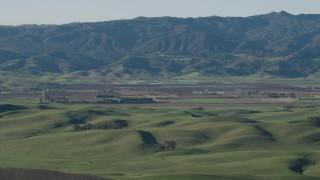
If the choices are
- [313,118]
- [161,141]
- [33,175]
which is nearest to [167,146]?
[161,141]

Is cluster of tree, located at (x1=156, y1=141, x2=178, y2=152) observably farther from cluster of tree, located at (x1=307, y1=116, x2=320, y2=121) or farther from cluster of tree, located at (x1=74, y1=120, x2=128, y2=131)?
cluster of tree, located at (x1=307, y1=116, x2=320, y2=121)

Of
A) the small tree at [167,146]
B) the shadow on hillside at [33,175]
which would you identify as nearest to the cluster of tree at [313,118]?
the small tree at [167,146]

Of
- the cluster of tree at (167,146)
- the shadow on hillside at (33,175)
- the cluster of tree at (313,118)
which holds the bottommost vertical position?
the cluster of tree at (167,146)

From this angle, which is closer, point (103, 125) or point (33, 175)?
point (33, 175)

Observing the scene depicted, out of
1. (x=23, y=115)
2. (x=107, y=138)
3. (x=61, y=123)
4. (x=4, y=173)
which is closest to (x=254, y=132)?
(x=107, y=138)

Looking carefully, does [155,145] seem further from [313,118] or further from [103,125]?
[313,118]

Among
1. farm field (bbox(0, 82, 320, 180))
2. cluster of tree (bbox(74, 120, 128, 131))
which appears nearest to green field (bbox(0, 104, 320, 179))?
farm field (bbox(0, 82, 320, 180))

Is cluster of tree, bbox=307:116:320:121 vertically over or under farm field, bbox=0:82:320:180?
over

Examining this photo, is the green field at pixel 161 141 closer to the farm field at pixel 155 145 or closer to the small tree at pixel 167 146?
the farm field at pixel 155 145
